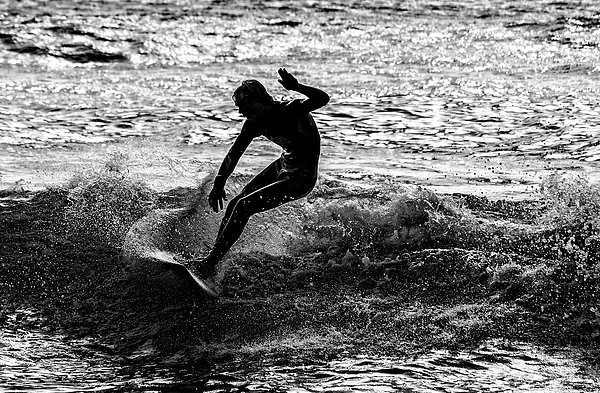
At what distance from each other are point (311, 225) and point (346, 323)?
2.23 meters

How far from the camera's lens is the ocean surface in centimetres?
1441

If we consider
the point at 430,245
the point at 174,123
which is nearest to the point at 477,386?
the point at 430,245

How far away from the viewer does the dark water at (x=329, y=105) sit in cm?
793

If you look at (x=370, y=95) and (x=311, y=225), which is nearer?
(x=311, y=225)

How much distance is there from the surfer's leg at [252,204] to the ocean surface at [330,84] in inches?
137

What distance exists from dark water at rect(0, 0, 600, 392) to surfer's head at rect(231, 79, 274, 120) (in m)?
2.40

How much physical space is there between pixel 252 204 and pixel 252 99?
97 centimetres

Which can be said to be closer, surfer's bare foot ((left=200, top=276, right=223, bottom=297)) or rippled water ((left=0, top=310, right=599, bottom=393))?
rippled water ((left=0, top=310, right=599, bottom=393))

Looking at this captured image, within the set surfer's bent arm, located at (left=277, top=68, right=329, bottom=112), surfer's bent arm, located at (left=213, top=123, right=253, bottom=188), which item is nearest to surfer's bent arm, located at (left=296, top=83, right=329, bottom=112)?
surfer's bent arm, located at (left=277, top=68, right=329, bottom=112)

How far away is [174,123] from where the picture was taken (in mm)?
17188

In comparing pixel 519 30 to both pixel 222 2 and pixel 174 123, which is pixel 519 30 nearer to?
pixel 222 2

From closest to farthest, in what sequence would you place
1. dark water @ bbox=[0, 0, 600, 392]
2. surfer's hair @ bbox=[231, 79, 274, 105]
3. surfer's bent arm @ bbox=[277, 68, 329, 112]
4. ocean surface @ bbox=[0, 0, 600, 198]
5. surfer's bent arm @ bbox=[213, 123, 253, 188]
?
dark water @ bbox=[0, 0, 600, 392], surfer's bent arm @ bbox=[277, 68, 329, 112], surfer's hair @ bbox=[231, 79, 274, 105], surfer's bent arm @ bbox=[213, 123, 253, 188], ocean surface @ bbox=[0, 0, 600, 198]

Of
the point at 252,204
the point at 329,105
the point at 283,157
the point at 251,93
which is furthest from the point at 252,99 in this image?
the point at 329,105

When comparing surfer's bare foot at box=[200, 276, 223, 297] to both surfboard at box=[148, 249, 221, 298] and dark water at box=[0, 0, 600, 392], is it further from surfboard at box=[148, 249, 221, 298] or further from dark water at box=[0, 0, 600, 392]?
dark water at box=[0, 0, 600, 392]
